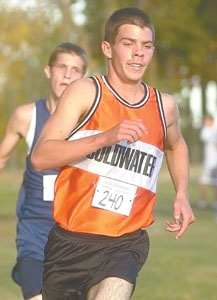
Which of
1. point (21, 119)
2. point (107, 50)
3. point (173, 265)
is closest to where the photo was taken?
point (107, 50)

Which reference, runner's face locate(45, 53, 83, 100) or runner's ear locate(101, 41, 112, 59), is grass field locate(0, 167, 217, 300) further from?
runner's ear locate(101, 41, 112, 59)

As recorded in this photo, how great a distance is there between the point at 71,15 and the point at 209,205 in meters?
10.1

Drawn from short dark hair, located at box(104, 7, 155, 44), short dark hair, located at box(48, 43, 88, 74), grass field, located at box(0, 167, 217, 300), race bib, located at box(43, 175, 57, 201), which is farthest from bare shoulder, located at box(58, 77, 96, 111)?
grass field, located at box(0, 167, 217, 300)

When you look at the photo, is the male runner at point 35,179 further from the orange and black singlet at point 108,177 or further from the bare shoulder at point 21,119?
the orange and black singlet at point 108,177

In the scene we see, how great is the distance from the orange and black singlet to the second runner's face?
124 mm

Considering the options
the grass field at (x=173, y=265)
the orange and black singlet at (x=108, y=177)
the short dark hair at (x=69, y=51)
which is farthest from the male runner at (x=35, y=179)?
the grass field at (x=173, y=265)

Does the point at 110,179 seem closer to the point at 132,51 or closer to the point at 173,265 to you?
the point at 132,51

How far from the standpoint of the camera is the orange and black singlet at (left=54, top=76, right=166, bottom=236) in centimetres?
554

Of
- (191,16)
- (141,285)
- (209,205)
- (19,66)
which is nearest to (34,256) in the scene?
(141,285)

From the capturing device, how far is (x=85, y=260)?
562 centimetres

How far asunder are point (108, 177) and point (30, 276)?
1546 mm

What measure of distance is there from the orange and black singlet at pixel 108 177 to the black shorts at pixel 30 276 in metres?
1.26

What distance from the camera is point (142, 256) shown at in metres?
5.75

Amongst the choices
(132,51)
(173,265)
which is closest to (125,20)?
(132,51)
